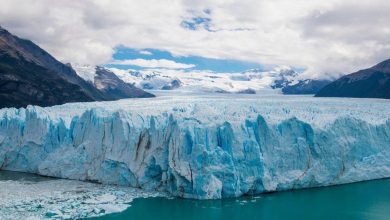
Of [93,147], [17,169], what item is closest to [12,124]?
[17,169]

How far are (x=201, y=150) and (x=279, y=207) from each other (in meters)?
3.48

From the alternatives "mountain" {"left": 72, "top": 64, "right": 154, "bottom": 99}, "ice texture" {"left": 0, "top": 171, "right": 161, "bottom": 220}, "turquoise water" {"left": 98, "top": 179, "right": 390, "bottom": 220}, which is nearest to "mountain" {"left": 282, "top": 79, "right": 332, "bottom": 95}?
"mountain" {"left": 72, "top": 64, "right": 154, "bottom": 99}

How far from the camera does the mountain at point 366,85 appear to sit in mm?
74562

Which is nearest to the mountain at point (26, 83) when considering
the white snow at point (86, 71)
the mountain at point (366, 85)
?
the white snow at point (86, 71)

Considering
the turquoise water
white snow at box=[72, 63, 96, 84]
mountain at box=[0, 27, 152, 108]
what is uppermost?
white snow at box=[72, 63, 96, 84]

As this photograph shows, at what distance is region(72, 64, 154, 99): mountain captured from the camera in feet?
352

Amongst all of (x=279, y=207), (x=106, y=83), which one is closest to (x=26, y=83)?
(x=279, y=207)

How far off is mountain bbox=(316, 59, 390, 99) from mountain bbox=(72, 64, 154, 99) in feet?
136

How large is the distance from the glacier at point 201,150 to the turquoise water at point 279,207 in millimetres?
579

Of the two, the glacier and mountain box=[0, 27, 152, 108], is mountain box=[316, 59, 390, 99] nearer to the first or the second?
mountain box=[0, 27, 152, 108]

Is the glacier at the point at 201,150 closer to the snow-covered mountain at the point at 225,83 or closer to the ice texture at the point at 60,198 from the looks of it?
the ice texture at the point at 60,198

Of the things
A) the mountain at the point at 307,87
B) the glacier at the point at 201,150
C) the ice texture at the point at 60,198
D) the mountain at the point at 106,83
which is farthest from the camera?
the mountain at the point at 307,87

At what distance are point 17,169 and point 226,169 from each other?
10.3 metres

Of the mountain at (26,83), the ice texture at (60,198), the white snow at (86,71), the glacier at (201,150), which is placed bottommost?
the ice texture at (60,198)
